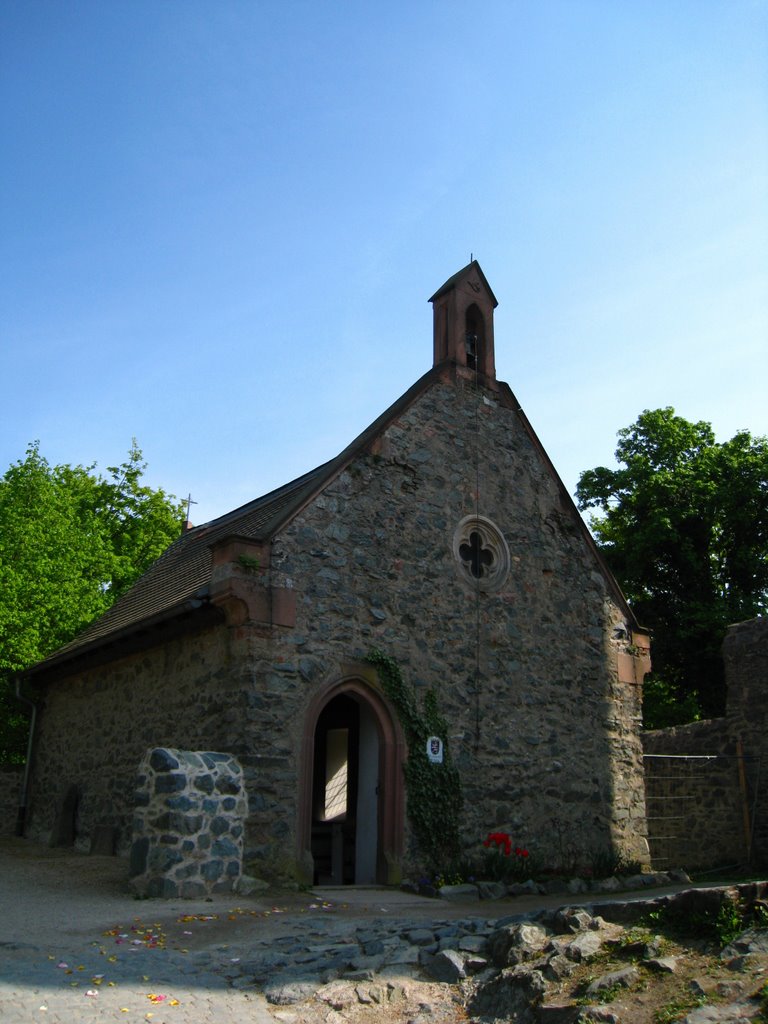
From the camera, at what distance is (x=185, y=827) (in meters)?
10.1

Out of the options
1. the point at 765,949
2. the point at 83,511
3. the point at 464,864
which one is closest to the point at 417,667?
the point at 464,864

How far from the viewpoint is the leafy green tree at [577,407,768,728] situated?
26.3m

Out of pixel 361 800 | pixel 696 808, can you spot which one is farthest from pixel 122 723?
pixel 696 808

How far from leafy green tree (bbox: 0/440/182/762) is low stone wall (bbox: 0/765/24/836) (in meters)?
2.54

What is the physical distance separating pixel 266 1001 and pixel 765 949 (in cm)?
310

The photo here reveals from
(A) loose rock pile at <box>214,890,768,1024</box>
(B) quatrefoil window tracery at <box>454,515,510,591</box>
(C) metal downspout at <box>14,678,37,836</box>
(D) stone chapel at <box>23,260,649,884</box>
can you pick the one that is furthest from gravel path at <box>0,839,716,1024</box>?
(C) metal downspout at <box>14,678,37,836</box>

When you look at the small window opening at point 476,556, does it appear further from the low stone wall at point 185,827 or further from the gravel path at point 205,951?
the low stone wall at point 185,827

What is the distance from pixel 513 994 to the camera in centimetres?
605

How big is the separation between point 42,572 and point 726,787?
601 inches

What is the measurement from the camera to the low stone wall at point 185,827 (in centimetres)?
996

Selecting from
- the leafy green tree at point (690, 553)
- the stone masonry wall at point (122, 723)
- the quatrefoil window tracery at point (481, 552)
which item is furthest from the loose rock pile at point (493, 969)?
the leafy green tree at point (690, 553)

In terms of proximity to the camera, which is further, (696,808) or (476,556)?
(696,808)

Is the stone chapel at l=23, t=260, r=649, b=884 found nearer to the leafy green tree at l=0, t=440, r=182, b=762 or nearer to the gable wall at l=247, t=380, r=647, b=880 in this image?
the gable wall at l=247, t=380, r=647, b=880

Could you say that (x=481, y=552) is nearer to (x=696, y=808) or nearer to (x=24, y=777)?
(x=696, y=808)
